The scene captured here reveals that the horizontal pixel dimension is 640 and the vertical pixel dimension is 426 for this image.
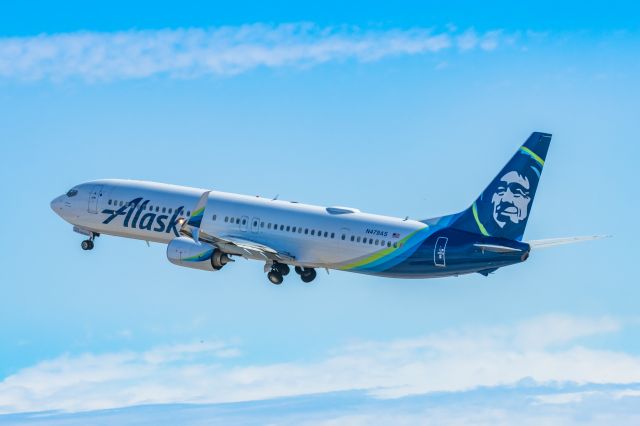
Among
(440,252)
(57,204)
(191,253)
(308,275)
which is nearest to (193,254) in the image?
(191,253)

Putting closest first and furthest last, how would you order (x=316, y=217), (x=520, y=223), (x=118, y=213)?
(x=520, y=223) → (x=316, y=217) → (x=118, y=213)

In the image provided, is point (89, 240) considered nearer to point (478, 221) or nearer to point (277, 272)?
point (277, 272)

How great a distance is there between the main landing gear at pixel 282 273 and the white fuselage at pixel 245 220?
2.29 meters

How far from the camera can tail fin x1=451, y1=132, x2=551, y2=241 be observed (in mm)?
78500

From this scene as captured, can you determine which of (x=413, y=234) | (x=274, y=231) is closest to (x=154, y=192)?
(x=274, y=231)

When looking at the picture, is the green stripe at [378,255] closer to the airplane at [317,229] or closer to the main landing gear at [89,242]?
the airplane at [317,229]

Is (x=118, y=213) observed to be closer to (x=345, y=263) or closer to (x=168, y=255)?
(x=168, y=255)

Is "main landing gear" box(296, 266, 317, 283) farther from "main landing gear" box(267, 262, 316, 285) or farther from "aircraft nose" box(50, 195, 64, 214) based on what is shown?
"aircraft nose" box(50, 195, 64, 214)

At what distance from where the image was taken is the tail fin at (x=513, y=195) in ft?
258

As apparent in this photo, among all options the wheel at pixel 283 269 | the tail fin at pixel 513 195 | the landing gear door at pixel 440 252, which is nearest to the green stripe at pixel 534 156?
the tail fin at pixel 513 195

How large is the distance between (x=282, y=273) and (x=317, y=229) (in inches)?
185

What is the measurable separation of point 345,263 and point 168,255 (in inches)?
413

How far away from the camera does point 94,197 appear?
9125 centimetres

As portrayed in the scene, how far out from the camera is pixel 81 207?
91688 millimetres
